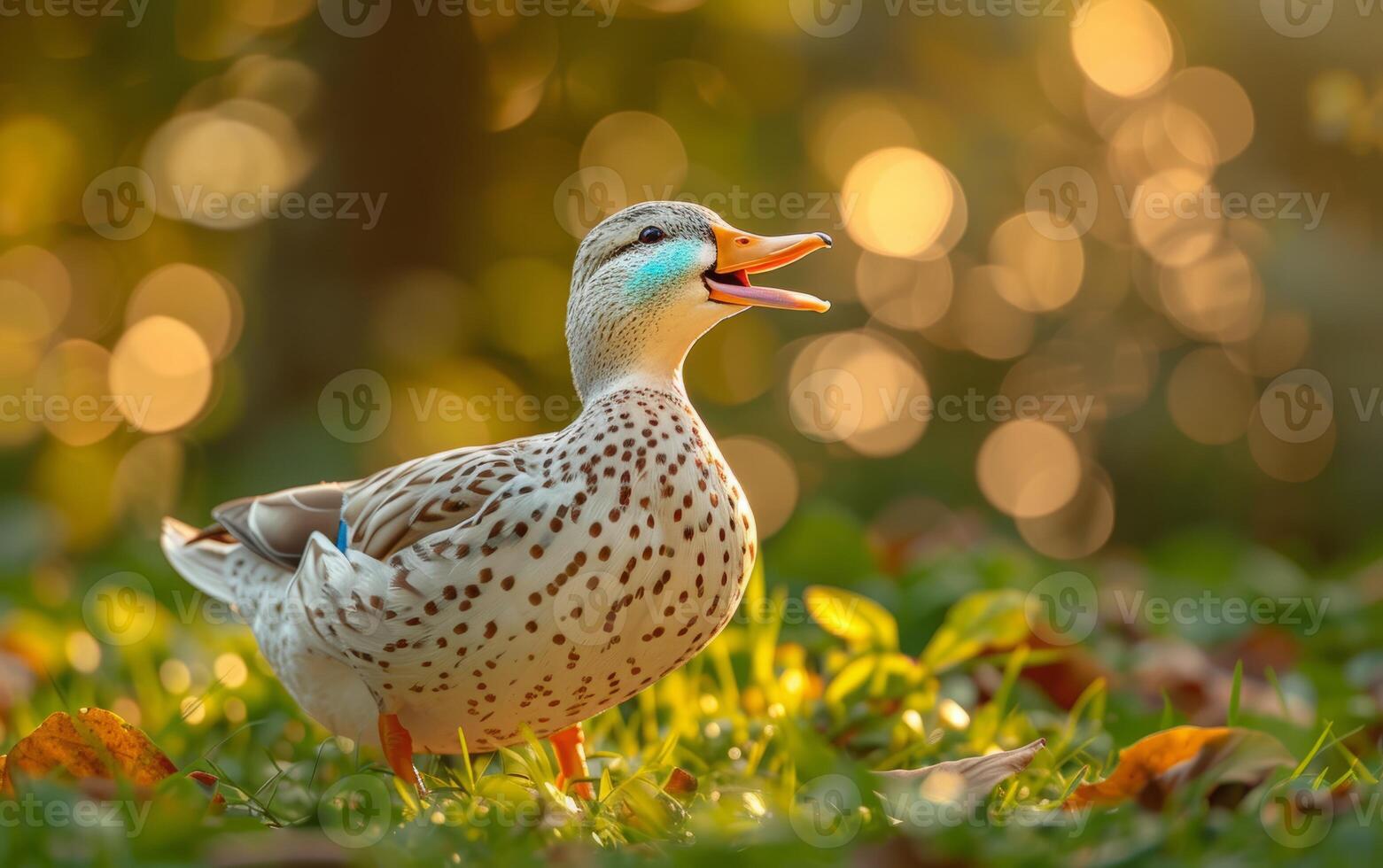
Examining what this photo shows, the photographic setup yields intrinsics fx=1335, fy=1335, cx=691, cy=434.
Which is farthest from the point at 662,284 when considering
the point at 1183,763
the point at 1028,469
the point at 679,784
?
the point at 1028,469

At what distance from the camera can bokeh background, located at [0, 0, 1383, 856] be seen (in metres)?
6.76

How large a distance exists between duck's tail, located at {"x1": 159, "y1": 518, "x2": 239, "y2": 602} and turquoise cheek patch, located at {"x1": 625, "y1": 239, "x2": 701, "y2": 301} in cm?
143

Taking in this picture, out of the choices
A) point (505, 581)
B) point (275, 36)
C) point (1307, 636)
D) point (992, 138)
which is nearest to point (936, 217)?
point (992, 138)

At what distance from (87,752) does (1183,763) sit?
83.7 inches

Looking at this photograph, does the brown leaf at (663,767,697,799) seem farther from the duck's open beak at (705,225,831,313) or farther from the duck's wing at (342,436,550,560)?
the duck's open beak at (705,225,831,313)

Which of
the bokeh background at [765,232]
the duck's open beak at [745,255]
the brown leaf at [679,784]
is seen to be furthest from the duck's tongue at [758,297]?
the bokeh background at [765,232]

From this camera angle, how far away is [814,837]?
7.09 feet

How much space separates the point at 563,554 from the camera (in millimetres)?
2729

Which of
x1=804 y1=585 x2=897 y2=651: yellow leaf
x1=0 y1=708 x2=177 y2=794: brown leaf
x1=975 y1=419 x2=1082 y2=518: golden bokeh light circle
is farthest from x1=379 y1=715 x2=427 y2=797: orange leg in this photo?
x1=975 y1=419 x2=1082 y2=518: golden bokeh light circle

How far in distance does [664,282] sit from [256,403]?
15.3ft

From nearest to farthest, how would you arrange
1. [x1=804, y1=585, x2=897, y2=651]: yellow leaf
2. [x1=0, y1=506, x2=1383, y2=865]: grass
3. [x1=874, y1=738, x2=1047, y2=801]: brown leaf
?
[x1=0, y1=506, x2=1383, y2=865]: grass → [x1=874, y1=738, x2=1047, y2=801]: brown leaf → [x1=804, y1=585, x2=897, y2=651]: yellow leaf

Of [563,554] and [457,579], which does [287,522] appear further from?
[563,554]

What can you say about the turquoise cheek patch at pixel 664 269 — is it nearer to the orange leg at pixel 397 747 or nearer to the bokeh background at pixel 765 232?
the orange leg at pixel 397 747

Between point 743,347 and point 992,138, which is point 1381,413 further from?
point 743,347
